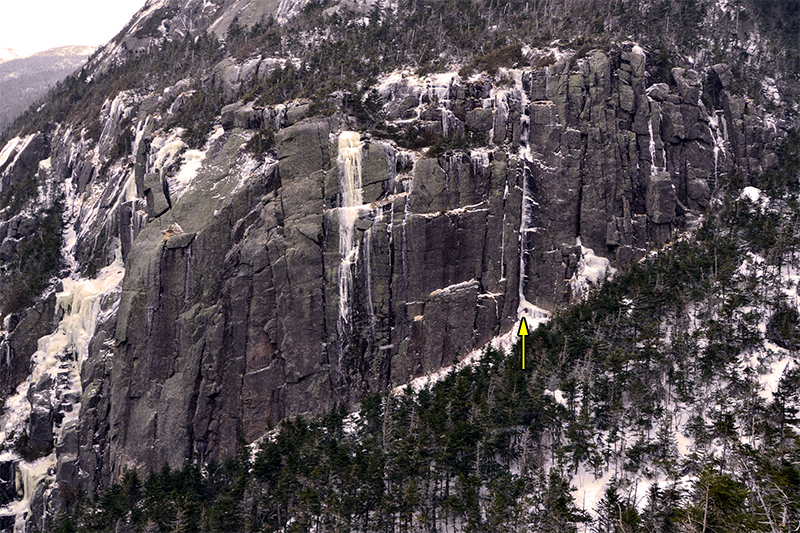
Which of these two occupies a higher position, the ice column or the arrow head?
the ice column

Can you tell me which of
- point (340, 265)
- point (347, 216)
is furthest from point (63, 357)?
point (347, 216)

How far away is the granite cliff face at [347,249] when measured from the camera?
73.9 metres

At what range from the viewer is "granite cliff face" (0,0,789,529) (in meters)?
73.9

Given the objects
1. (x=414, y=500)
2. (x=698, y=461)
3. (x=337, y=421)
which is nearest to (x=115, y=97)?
(x=337, y=421)

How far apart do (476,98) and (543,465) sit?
163 ft

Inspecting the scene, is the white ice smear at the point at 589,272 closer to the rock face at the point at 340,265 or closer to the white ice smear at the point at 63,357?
the rock face at the point at 340,265

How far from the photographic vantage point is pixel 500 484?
48.6m

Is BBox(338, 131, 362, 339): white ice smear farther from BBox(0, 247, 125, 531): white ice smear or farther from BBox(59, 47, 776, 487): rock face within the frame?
BBox(0, 247, 125, 531): white ice smear

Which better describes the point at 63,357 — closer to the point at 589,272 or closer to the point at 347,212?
the point at 347,212

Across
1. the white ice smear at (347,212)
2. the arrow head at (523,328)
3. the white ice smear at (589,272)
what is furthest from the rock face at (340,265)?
the arrow head at (523,328)

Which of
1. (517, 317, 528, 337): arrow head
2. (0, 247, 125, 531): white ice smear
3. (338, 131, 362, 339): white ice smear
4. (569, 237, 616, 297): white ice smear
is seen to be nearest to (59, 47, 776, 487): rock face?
(338, 131, 362, 339): white ice smear

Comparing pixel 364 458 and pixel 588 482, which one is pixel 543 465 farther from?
pixel 364 458

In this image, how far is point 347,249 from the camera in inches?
2945

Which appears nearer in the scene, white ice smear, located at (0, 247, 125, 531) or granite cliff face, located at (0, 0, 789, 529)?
granite cliff face, located at (0, 0, 789, 529)
